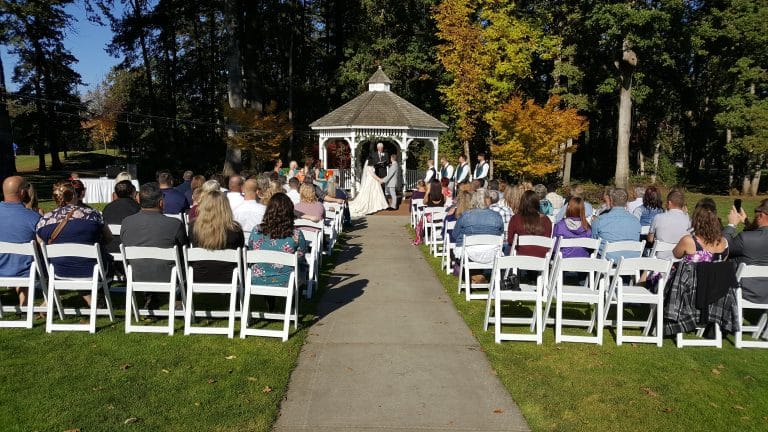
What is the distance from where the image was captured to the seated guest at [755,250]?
640 centimetres

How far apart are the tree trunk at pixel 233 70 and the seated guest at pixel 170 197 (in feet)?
58.3

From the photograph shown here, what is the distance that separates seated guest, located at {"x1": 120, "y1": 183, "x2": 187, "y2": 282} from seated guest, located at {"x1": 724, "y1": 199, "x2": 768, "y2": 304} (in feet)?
21.0

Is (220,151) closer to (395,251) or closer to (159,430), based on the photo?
(395,251)

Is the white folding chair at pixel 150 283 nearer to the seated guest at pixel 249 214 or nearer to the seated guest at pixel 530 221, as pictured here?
the seated guest at pixel 249 214

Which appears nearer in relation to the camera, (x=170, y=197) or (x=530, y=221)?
(x=530, y=221)

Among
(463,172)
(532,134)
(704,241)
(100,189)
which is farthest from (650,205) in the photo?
(100,189)

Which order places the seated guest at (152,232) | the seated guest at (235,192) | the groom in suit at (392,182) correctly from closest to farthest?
the seated guest at (152,232) → the seated guest at (235,192) → the groom in suit at (392,182)

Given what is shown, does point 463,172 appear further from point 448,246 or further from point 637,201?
point 448,246

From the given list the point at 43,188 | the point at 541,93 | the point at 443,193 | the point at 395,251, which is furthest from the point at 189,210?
the point at 541,93

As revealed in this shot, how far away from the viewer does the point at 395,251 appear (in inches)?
476

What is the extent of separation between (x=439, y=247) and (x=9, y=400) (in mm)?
9006

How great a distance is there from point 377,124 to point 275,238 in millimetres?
15318

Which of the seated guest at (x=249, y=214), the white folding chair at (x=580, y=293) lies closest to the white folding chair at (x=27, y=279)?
the seated guest at (x=249, y=214)

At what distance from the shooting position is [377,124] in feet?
70.4
